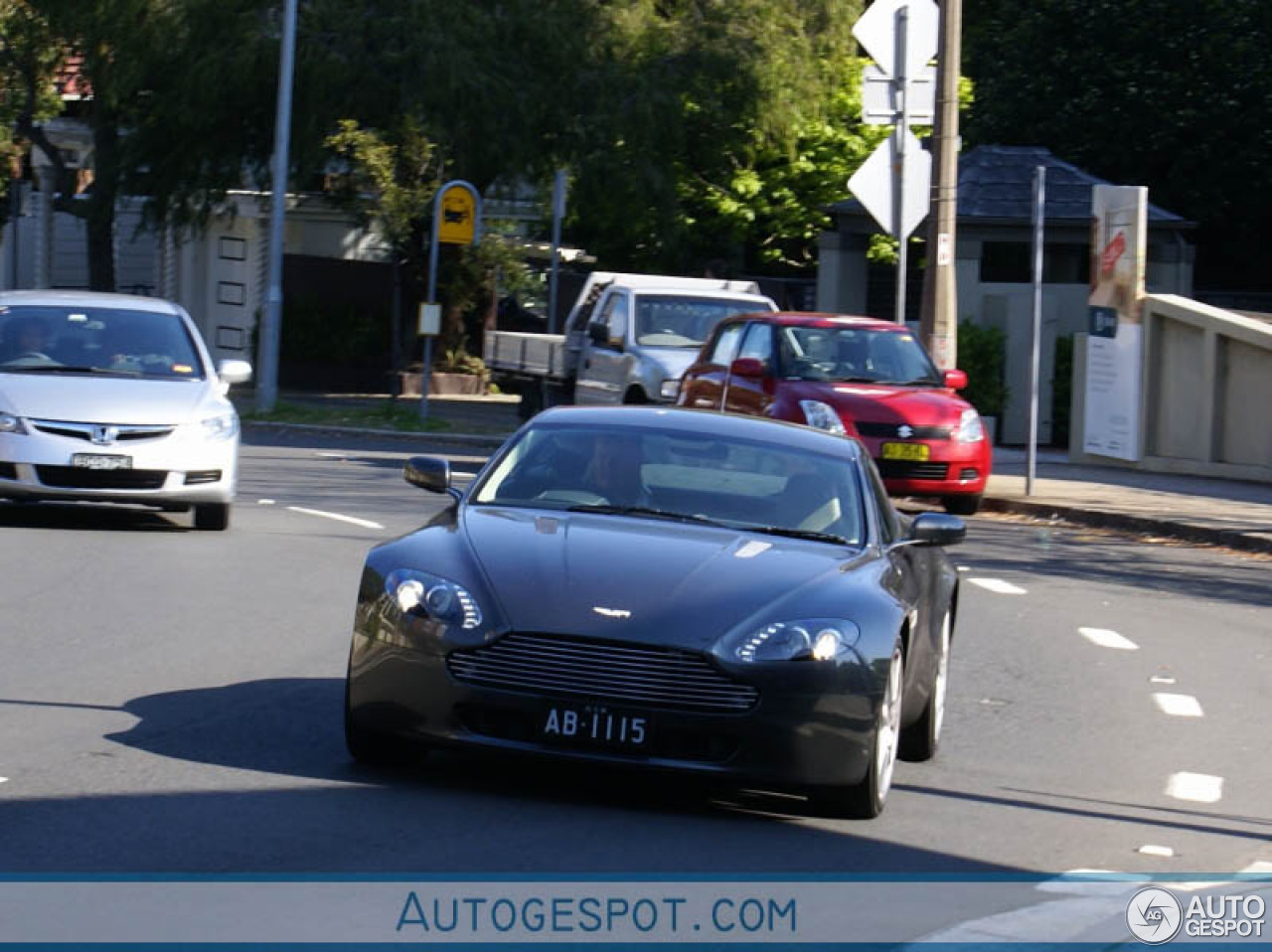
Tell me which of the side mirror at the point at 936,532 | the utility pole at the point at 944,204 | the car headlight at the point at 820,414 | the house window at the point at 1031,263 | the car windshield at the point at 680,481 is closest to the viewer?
the car windshield at the point at 680,481

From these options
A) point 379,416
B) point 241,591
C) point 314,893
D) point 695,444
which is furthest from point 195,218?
point 314,893

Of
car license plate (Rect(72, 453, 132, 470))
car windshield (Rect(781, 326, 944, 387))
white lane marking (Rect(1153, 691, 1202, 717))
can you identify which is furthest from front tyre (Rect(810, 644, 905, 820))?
car windshield (Rect(781, 326, 944, 387))

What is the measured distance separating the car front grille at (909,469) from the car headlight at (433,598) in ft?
40.3

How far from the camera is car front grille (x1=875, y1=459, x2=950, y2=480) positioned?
64.9ft

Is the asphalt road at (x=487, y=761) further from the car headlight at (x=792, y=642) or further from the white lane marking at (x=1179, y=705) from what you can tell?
the car headlight at (x=792, y=642)

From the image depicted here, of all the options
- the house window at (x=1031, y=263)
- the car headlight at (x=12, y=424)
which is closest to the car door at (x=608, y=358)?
the house window at (x=1031, y=263)

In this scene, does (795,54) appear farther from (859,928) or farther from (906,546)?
(859,928)

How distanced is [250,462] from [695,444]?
14728mm

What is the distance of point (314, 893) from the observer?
6.27 metres

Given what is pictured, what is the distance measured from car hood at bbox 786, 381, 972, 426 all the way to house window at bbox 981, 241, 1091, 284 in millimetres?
9837

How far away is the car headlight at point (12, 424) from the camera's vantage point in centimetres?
1526

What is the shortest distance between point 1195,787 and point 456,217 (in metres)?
21.8

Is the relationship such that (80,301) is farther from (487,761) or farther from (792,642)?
(792,642)

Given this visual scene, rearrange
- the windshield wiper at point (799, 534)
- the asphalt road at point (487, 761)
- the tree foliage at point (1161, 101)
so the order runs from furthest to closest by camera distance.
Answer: the tree foliage at point (1161, 101) < the windshield wiper at point (799, 534) < the asphalt road at point (487, 761)
